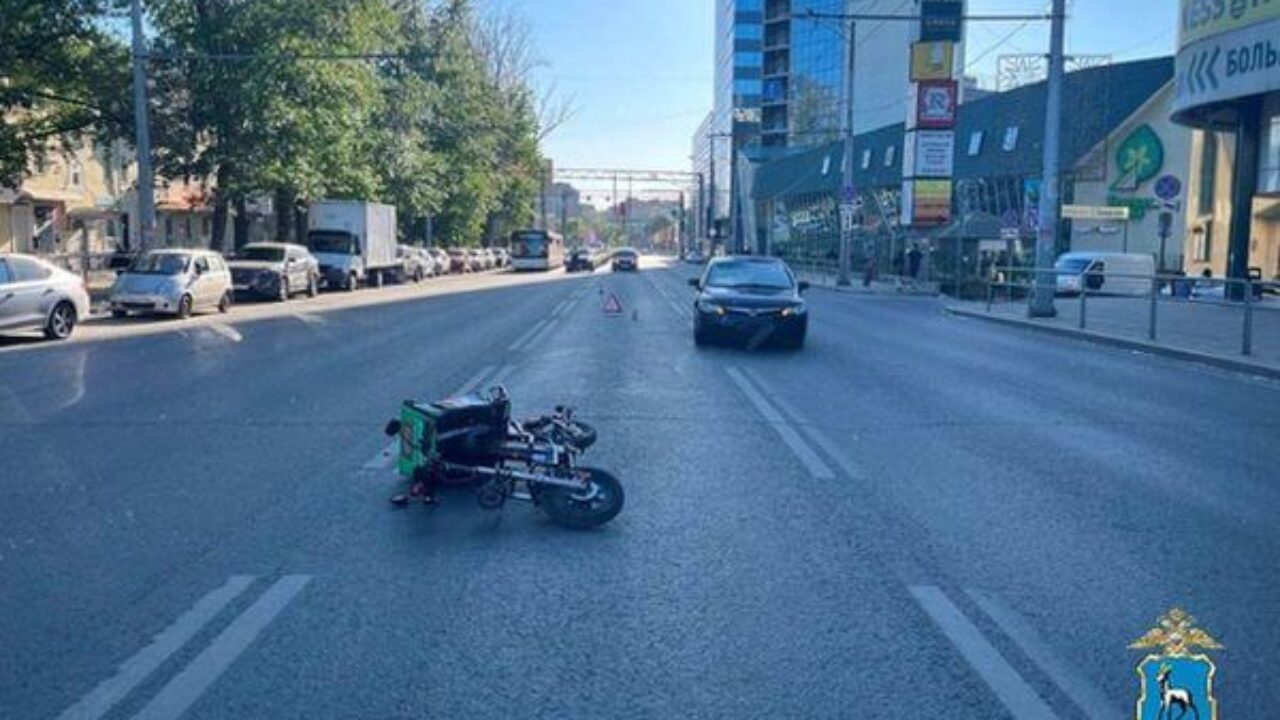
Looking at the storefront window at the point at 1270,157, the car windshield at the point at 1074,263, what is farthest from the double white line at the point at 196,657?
the car windshield at the point at 1074,263

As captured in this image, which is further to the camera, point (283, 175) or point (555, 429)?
point (283, 175)

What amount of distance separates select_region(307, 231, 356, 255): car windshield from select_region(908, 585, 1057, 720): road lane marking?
39348mm

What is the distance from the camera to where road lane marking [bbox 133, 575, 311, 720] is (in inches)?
175

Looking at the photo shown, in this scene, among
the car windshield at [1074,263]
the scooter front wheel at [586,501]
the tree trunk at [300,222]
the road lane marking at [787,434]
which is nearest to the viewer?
the scooter front wheel at [586,501]

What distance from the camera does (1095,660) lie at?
4977mm

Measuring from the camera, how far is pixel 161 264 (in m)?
26.6

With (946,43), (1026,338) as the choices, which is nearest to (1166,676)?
(1026,338)

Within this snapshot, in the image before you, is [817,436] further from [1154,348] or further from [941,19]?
[941,19]

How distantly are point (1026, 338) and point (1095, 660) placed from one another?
63.6ft

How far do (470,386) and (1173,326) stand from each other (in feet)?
51.4

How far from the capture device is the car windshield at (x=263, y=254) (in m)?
35.2

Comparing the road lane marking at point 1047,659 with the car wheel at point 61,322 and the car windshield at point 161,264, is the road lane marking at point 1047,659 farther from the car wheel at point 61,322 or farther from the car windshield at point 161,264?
the car windshield at point 161,264

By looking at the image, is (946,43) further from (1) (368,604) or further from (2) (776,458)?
(1) (368,604)

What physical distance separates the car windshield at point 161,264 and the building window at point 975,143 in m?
42.1
